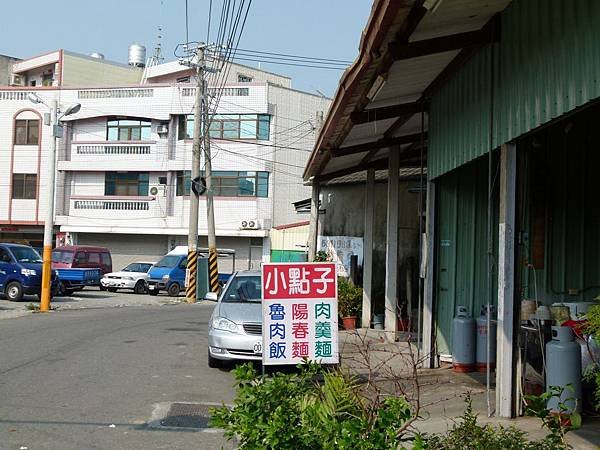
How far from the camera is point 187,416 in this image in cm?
858

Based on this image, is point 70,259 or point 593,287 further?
point 70,259

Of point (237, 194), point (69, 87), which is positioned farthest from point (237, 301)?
point (69, 87)

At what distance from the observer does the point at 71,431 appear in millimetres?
7641

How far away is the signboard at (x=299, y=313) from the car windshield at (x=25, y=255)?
19844 mm

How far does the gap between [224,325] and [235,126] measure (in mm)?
32721

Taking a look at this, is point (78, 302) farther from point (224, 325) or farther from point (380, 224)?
point (224, 325)

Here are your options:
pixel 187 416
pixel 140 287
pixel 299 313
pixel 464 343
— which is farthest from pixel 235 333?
pixel 140 287

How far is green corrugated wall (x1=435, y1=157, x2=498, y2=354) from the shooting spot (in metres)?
11.7

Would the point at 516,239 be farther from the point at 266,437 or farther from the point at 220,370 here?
the point at 220,370

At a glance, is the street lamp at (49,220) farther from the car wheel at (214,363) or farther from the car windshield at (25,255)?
the car wheel at (214,363)

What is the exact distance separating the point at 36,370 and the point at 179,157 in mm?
Result: 32890

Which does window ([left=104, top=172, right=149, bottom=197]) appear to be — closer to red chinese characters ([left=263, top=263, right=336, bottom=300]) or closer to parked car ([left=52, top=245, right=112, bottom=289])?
parked car ([left=52, top=245, right=112, bottom=289])

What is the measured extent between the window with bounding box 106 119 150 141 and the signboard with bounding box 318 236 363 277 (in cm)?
2518

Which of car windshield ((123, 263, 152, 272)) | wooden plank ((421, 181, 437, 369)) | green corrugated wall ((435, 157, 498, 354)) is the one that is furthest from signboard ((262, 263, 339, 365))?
car windshield ((123, 263, 152, 272))
